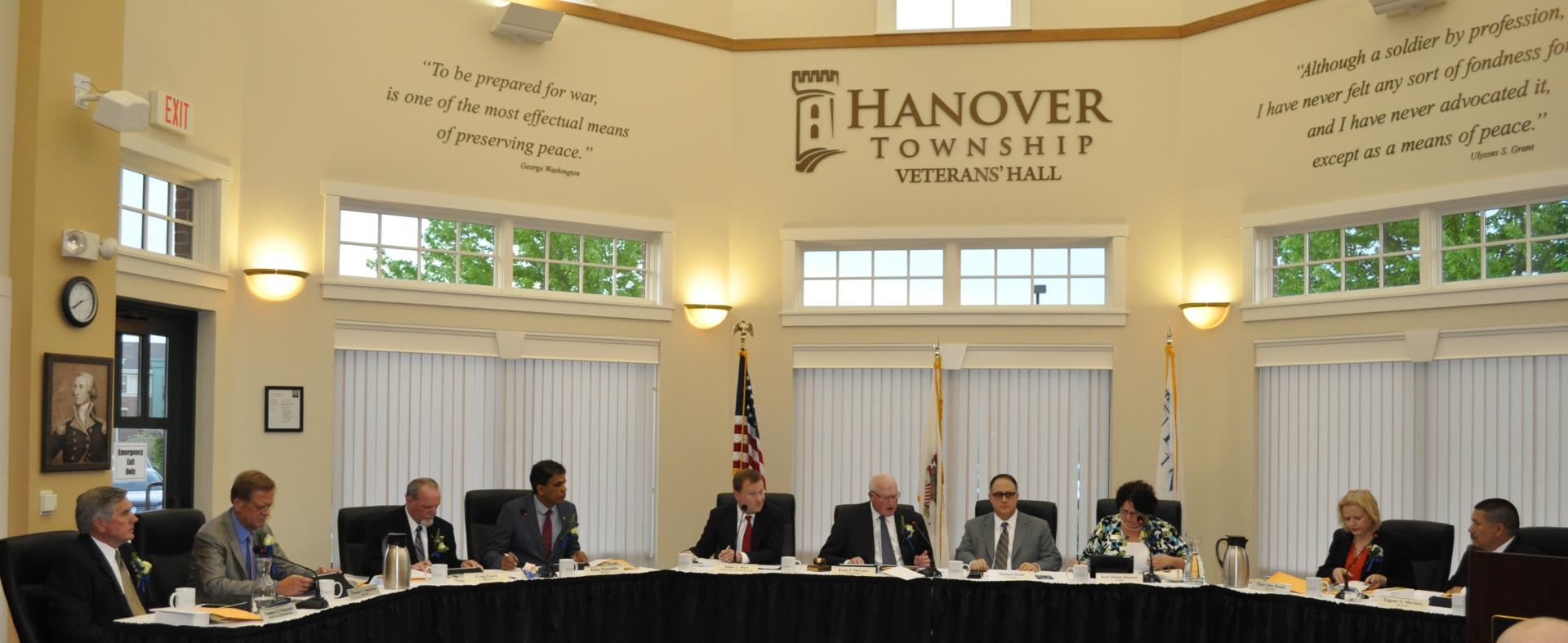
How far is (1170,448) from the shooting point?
854cm

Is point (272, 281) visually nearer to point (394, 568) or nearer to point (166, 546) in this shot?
point (166, 546)

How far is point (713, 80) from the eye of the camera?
9.53 m

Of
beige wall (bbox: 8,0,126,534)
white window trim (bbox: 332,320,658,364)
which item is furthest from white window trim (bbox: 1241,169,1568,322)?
beige wall (bbox: 8,0,126,534)

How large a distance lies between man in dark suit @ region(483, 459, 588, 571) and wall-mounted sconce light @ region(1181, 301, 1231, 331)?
449 centimetres

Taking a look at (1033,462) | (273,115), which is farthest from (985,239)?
(273,115)

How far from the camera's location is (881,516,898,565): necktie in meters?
7.03

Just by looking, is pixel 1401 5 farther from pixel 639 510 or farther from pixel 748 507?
pixel 639 510

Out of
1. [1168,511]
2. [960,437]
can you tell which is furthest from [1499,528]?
[960,437]

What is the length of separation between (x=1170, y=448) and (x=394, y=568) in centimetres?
514

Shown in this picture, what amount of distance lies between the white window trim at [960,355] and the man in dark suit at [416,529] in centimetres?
344

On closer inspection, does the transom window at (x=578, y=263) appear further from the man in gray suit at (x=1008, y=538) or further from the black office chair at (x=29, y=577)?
the black office chair at (x=29, y=577)

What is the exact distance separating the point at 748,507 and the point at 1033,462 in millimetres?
2960

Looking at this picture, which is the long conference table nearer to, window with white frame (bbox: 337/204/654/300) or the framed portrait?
the framed portrait

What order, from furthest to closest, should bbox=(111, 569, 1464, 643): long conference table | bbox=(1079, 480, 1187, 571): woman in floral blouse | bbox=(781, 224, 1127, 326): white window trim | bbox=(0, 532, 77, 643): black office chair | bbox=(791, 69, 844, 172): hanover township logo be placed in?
bbox=(791, 69, 844, 172): hanover township logo < bbox=(781, 224, 1127, 326): white window trim < bbox=(1079, 480, 1187, 571): woman in floral blouse < bbox=(111, 569, 1464, 643): long conference table < bbox=(0, 532, 77, 643): black office chair
